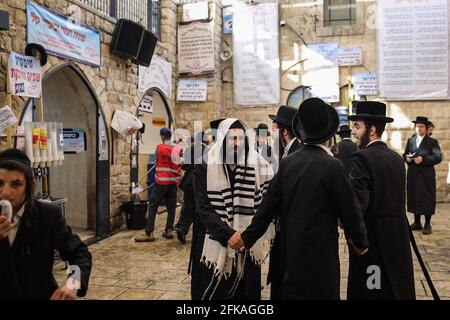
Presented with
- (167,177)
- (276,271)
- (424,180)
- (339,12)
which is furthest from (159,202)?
(339,12)

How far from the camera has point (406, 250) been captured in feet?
9.46

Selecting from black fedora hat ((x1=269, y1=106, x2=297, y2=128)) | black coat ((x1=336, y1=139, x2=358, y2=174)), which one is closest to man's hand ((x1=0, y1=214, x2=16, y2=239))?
black fedora hat ((x1=269, y1=106, x2=297, y2=128))

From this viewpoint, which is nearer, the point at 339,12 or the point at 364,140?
the point at 364,140

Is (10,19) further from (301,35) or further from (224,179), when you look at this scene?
(301,35)

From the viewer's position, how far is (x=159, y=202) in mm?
6430

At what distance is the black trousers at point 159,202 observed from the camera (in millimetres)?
6238

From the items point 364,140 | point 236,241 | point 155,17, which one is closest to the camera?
point 236,241

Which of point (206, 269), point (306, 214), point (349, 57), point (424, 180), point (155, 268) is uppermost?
point (349, 57)

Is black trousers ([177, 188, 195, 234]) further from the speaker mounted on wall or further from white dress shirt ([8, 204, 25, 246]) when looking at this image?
the speaker mounted on wall

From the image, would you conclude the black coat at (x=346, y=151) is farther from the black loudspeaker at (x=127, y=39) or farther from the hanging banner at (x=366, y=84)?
the black loudspeaker at (x=127, y=39)

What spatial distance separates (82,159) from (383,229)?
503 centimetres

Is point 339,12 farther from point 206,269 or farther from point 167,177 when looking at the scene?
point 206,269

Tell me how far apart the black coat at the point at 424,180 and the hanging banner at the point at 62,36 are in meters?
4.92

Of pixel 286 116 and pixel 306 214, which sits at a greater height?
pixel 286 116
